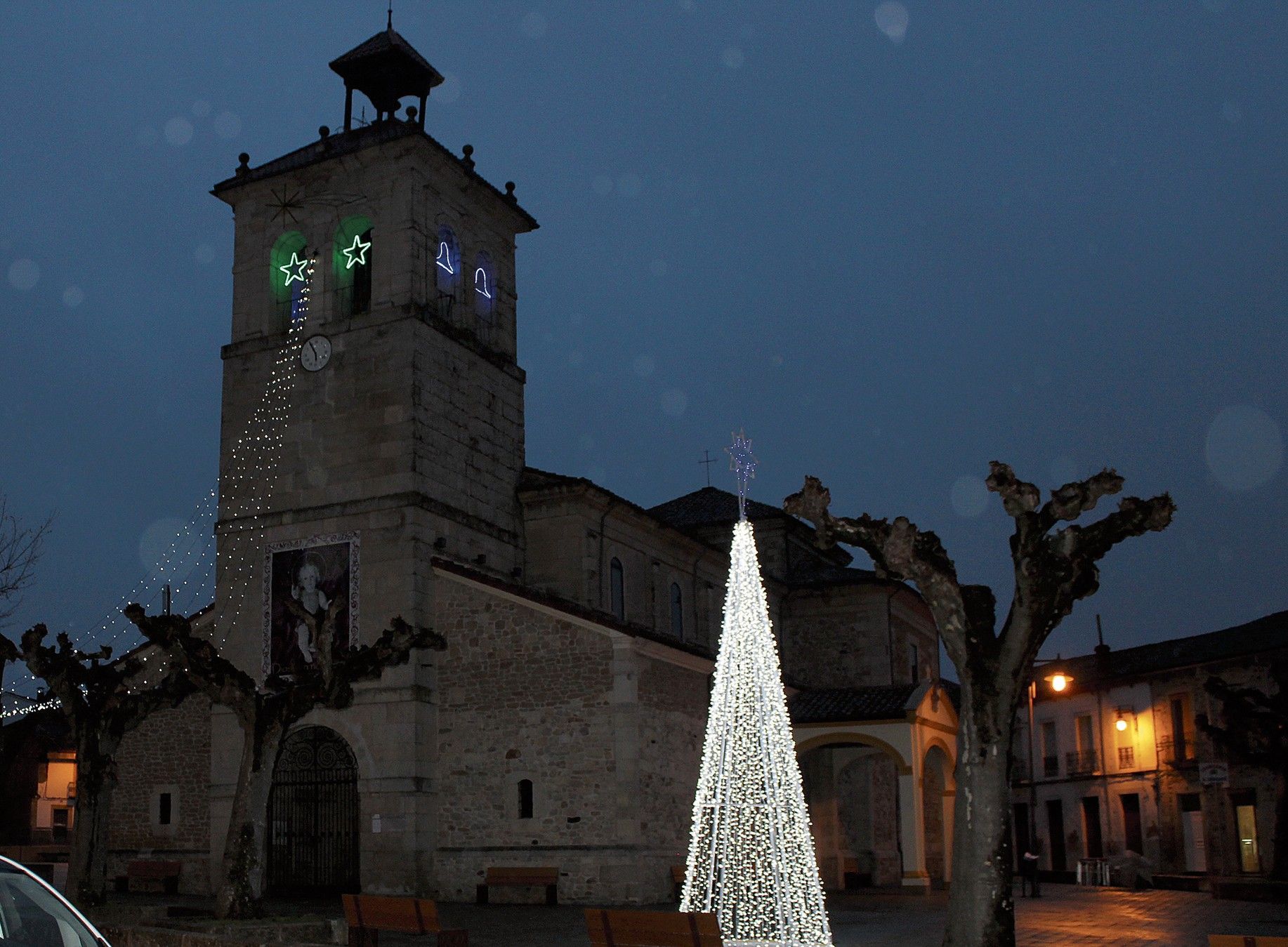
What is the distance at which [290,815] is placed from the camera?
2812 cm

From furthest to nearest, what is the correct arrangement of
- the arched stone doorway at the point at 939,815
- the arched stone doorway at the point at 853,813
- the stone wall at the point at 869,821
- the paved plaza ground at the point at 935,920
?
the stone wall at the point at 869,821, the arched stone doorway at the point at 853,813, the arched stone doorway at the point at 939,815, the paved plaza ground at the point at 935,920

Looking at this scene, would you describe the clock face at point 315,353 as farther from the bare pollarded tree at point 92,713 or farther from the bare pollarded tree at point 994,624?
the bare pollarded tree at point 994,624

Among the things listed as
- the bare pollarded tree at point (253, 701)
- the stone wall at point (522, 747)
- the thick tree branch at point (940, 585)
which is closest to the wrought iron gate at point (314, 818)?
the stone wall at point (522, 747)

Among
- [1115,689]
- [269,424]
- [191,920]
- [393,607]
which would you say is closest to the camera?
[191,920]

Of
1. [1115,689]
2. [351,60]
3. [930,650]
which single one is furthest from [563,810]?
[1115,689]

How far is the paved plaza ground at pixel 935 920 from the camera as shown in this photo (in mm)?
18094

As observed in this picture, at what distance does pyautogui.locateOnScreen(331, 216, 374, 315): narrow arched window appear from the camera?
30453 mm

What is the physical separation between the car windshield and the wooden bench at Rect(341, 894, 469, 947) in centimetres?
844

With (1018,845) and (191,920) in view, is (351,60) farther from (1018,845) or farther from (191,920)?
(1018,845)

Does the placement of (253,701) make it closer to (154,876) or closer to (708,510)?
(154,876)

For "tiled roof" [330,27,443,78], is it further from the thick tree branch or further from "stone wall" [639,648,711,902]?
the thick tree branch

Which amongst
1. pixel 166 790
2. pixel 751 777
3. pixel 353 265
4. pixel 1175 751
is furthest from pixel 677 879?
pixel 1175 751

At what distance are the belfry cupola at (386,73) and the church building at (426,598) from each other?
68 mm

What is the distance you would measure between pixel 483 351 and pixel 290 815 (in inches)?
438
